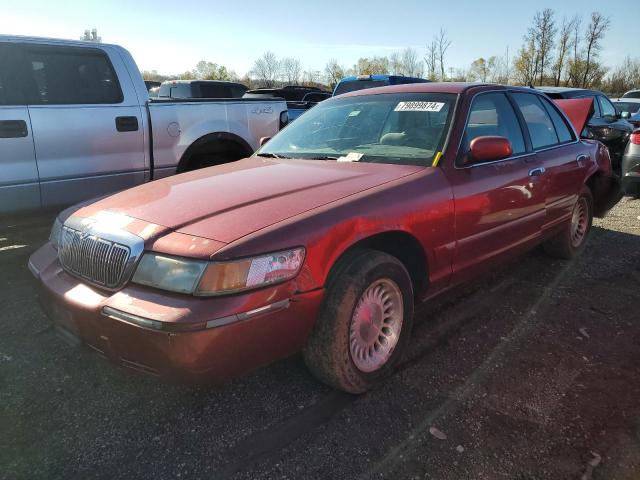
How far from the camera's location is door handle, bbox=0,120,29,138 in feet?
13.5

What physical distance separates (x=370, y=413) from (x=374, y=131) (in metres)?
1.95

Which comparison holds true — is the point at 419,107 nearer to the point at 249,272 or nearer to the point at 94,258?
the point at 249,272

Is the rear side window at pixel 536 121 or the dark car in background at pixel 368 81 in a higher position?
the dark car in background at pixel 368 81

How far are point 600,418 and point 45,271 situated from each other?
3.02 m

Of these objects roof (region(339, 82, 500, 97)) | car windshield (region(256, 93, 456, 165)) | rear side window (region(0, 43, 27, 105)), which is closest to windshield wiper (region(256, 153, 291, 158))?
car windshield (region(256, 93, 456, 165))

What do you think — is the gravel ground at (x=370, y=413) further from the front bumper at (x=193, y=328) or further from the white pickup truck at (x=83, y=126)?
the white pickup truck at (x=83, y=126)

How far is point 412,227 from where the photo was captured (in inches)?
108

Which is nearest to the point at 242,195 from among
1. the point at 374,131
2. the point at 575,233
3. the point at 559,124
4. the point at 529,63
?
the point at 374,131

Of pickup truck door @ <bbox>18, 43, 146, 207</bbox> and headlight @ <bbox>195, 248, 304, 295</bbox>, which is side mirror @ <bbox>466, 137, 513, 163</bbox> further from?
pickup truck door @ <bbox>18, 43, 146, 207</bbox>

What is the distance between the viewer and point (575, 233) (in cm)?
500

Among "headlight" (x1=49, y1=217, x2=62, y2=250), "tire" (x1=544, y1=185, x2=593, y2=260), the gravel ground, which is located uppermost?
"headlight" (x1=49, y1=217, x2=62, y2=250)

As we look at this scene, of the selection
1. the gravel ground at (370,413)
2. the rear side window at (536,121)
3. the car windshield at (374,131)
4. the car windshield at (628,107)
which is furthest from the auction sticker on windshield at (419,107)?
the car windshield at (628,107)

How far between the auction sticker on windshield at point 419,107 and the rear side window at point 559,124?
1699mm

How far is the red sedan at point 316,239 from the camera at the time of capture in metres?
2.08
